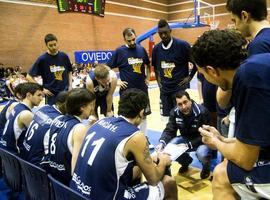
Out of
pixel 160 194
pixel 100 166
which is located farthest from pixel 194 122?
pixel 100 166

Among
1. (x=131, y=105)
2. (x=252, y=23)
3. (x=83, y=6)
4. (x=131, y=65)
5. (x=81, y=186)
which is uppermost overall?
(x=83, y=6)

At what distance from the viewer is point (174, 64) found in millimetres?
4730

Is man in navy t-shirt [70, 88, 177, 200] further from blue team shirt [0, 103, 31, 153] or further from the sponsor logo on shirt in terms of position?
blue team shirt [0, 103, 31, 153]

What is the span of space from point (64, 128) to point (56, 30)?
13770 mm

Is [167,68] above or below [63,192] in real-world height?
above

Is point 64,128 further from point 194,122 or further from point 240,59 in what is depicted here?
point 194,122

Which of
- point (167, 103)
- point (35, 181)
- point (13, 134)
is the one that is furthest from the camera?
point (167, 103)

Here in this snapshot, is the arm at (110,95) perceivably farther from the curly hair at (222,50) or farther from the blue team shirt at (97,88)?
the curly hair at (222,50)

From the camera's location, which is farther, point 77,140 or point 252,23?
point 77,140

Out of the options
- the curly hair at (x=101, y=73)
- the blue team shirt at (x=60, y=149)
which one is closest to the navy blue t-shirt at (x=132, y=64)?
the curly hair at (x=101, y=73)

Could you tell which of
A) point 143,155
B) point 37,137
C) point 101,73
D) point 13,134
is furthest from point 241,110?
point 101,73

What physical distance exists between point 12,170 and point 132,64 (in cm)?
275

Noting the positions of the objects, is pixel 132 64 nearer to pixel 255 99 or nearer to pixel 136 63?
pixel 136 63

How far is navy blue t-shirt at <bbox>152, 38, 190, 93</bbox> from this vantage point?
4.70 meters
